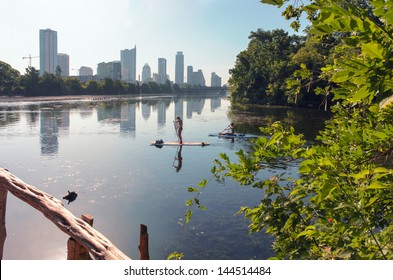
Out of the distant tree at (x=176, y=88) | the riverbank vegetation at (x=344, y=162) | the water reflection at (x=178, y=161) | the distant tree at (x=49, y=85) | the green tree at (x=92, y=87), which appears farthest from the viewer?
the distant tree at (x=176, y=88)

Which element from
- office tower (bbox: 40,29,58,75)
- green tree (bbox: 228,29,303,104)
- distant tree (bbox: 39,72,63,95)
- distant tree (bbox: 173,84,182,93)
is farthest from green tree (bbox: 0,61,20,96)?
distant tree (bbox: 173,84,182,93)

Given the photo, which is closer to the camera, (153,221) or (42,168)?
(153,221)

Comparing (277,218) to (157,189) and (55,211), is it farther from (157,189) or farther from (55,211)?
(157,189)

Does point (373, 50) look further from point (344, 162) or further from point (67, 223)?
point (67, 223)

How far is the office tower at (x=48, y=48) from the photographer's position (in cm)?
17788

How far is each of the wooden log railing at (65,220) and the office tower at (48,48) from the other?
188286 mm

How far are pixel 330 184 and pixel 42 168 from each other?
764 inches

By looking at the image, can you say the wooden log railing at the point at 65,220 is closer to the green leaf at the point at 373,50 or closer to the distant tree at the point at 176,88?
the green leaf at the point at 373,50

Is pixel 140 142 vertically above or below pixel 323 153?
below

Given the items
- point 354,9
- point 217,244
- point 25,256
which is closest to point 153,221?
point 217,244

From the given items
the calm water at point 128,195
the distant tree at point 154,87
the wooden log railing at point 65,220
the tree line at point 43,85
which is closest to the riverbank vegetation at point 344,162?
the wooden log railing at point 65,220

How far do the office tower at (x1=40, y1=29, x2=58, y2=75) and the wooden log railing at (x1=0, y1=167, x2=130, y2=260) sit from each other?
7413 inches
